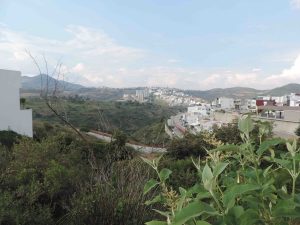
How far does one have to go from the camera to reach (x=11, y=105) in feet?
70.2

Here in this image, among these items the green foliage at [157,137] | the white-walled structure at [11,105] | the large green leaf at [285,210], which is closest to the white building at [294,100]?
the white-walled structure at [11,105]

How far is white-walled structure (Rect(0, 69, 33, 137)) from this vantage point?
20906mm

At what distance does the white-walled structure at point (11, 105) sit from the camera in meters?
20.9

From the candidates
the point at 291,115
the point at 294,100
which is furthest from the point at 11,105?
the point at 294,100

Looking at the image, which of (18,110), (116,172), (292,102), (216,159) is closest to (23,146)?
(116,172)

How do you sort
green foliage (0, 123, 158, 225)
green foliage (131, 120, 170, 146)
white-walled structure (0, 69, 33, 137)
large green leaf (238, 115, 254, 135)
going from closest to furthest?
large green leaf (238, 115, 254, 135)
green foliage (0, 123, 158, 225)
green foliage (131, 120, 170, 146)
white-walled structure (0, 69, 33, 137)

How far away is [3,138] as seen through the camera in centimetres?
1778

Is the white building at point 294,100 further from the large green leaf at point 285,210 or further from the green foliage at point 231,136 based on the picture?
the large green leaf at point 285,210

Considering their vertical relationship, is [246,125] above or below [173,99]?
above

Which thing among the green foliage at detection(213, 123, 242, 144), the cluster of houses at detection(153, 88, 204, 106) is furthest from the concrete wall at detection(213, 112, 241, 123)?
the cluster of houses at detection(153, 88, 204, 106)

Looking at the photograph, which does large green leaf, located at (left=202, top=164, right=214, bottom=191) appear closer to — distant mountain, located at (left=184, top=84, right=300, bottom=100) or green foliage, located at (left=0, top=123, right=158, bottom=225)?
green foliage, located at (left=0, top=123, right=158, bottom=225)

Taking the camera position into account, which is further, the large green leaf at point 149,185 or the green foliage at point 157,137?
the green foliage at point 157,137

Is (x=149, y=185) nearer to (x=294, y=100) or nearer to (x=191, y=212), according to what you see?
(x=191, y=212)

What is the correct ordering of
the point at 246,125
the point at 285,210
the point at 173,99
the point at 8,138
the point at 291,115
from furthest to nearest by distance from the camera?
the point at 173,99
the point at 291,115
the point at 8,138
the point at 246,125
the point at 285,210
